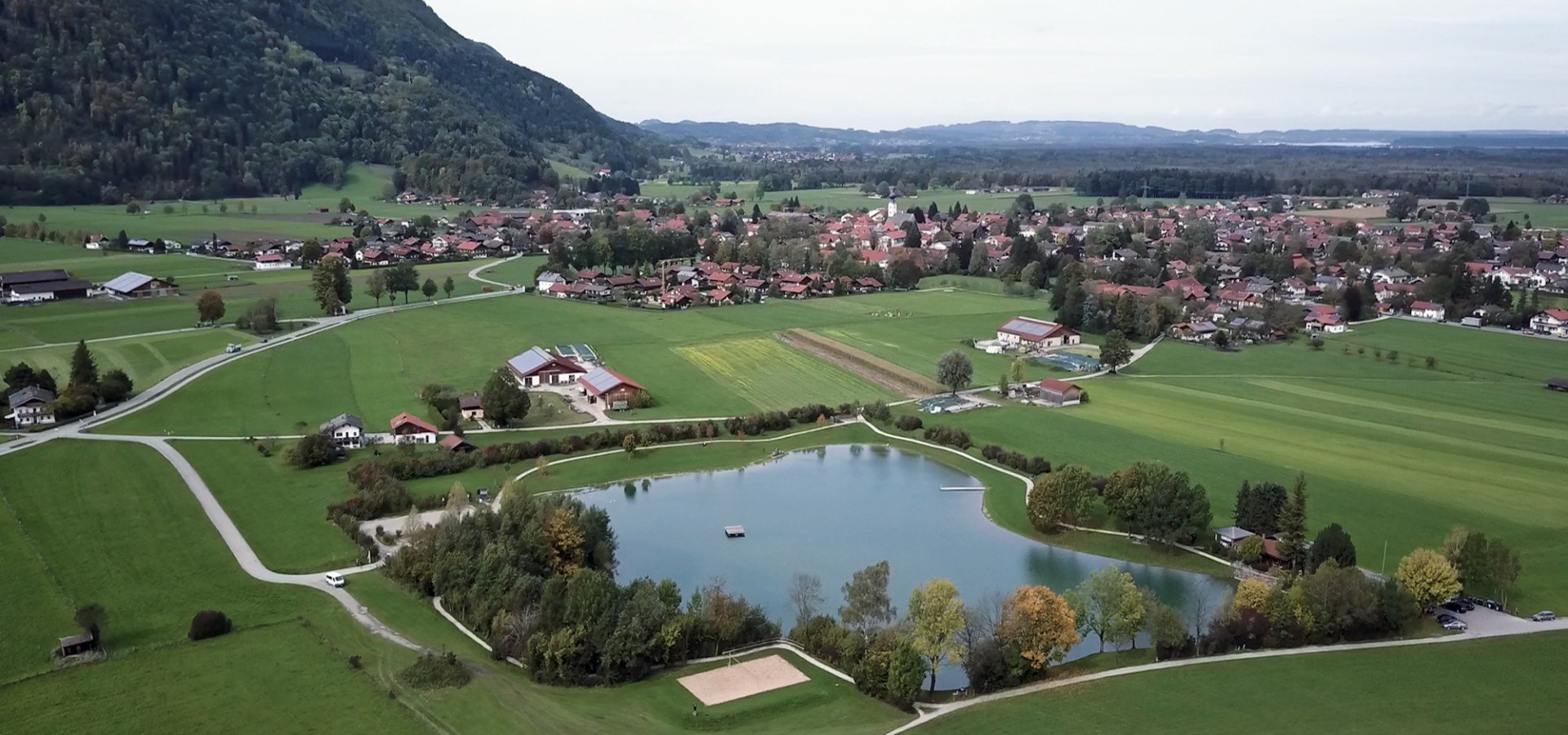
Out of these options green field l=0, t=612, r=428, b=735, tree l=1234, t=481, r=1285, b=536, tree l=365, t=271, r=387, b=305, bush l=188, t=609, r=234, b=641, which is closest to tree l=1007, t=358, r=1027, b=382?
tree l=1234, t=481, r=1285, b=536

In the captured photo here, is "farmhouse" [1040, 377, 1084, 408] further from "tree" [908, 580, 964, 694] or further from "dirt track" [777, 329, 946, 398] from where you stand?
"tree" [908, 580, 964, 694]

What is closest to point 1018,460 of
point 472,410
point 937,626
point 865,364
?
point 937,626

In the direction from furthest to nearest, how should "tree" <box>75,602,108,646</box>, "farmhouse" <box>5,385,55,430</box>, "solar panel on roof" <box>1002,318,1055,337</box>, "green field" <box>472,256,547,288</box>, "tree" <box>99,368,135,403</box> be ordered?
"green field" <box>472,256,547,288</box>, "solar panel on roof" <box>1002,318,1055,337</box>, "tree" <box>99,368,135,403</box>, "farmhouse" <box>5,385,55,430</box>, "tree" <box>75,602,108,646</box>

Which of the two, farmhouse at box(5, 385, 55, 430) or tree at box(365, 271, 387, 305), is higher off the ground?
tree at box(365, 271, 387, 305)

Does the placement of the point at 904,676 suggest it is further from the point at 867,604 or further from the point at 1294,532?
the point at 1294,532

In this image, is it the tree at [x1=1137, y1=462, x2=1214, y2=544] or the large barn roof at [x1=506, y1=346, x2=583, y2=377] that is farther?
the large barn roof at [x1=506, y1=346, x2=583, y2=377]

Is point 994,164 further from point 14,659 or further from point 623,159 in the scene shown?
point 14,659

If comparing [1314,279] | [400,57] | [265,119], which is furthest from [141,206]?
[1314,279]
